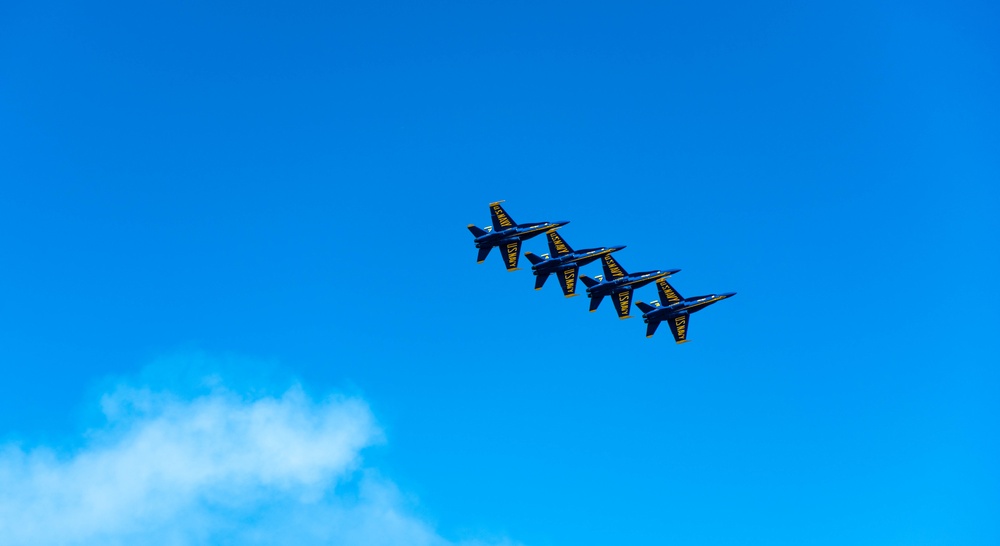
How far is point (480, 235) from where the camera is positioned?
19788 cm
